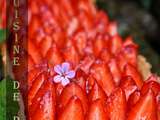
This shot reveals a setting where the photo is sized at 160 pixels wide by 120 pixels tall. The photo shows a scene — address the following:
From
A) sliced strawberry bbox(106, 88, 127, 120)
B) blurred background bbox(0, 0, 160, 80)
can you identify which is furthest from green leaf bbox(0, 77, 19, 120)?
blurred background bbox(0, 0, 160, 80)

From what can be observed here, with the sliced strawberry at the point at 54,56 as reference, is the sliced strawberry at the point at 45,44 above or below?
above

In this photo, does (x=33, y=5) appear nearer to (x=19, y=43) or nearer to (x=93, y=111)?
(x=19, y=43)

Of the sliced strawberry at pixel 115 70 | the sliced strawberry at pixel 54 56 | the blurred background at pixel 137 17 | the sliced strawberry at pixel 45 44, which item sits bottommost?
the sliced strawberry at pixel 115 70

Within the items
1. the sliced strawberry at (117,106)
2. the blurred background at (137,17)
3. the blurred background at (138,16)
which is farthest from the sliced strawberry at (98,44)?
the blurred background at (138,16)

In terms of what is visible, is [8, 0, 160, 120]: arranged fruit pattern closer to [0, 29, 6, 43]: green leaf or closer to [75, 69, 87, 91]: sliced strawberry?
[75, 69, 87, 91]: sliced strawberry

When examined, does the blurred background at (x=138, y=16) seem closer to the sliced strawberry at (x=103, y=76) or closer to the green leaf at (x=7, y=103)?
the sliced strawberry at (x=103, y=76)
